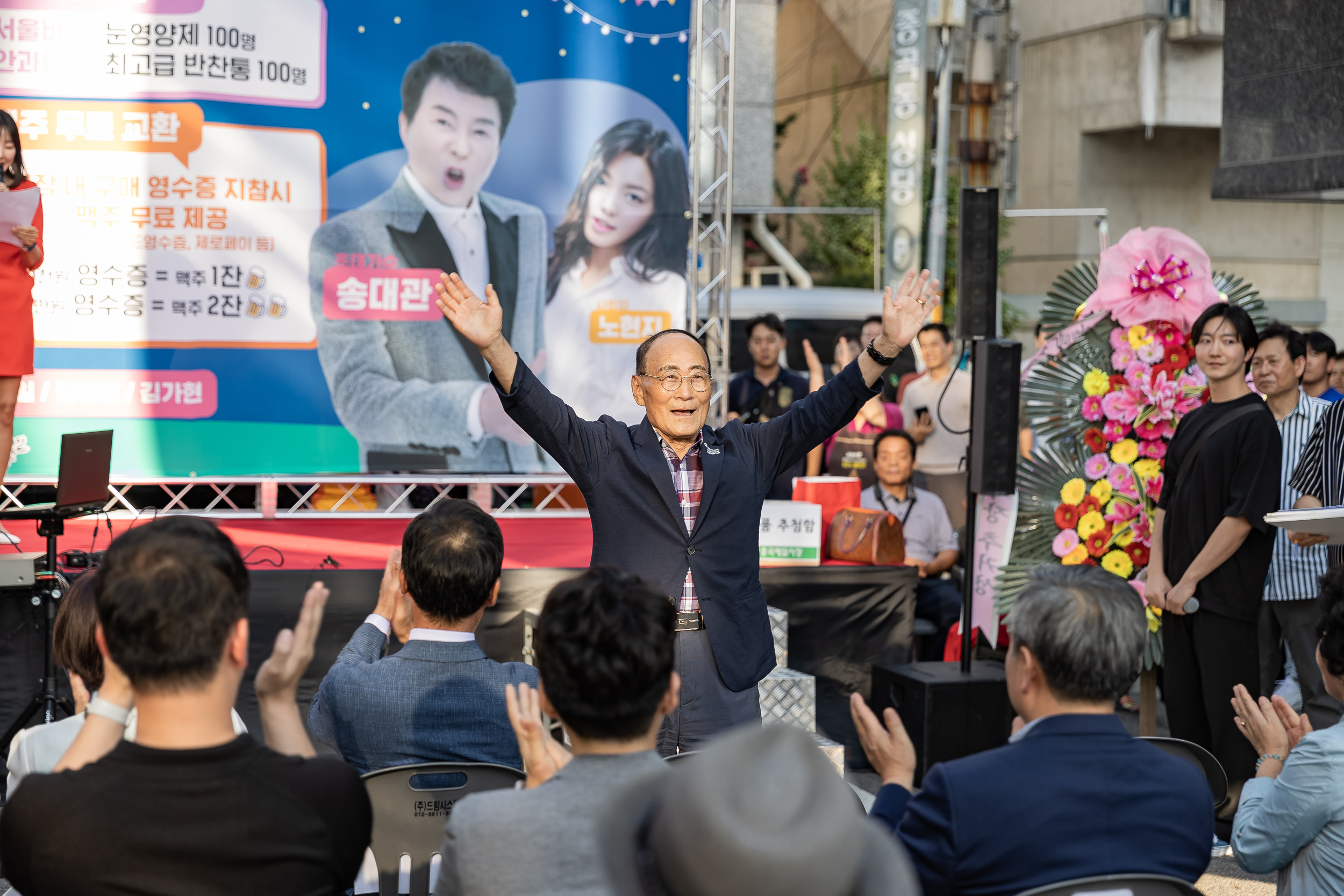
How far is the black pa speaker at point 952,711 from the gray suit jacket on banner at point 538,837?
313cm

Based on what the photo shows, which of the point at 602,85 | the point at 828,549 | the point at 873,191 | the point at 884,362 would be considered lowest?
the point at 828,549

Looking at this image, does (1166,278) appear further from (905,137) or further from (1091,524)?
(905,137)

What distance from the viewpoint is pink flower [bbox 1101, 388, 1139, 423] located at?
4.55 m

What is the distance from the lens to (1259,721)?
2.17 metres

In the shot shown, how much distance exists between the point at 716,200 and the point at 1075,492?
1.94 metres

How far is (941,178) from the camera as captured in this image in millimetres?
12312

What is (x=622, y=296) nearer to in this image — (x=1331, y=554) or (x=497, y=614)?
(x=497, y=614)

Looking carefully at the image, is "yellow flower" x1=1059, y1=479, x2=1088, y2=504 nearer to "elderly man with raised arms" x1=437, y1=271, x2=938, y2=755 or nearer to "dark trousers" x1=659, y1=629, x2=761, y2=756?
"elderly man with raised arms" x1=437, y1=271, x2=938, y2=755

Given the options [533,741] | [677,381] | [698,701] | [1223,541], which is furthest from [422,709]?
[1223,541]

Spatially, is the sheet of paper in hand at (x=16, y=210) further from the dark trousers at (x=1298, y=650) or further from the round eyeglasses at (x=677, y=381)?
the dark trousers at (x=1298, y=650)

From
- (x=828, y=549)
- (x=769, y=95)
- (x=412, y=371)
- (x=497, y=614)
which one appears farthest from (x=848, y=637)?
(x=769, y=95)

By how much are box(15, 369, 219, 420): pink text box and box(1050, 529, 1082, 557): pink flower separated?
344cm

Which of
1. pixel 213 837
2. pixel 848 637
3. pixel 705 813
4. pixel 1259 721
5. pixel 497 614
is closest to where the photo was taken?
pixel 705 813

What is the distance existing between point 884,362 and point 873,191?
11861mm
